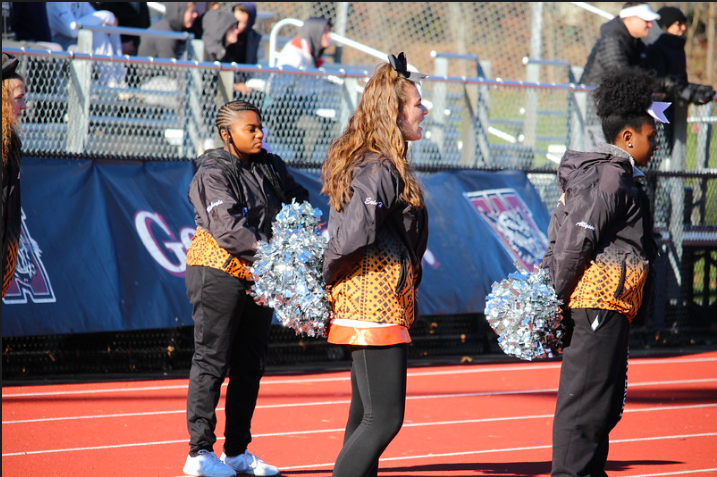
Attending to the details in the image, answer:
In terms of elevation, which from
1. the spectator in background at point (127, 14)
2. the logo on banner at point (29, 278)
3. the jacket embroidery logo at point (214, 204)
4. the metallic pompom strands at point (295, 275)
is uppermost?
the spectator in background at point (127, 14)

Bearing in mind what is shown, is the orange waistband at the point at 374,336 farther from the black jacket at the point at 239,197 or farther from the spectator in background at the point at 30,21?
the spectator in background at the point at 30,21

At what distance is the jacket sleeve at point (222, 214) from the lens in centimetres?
524

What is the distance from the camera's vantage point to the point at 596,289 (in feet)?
14.0

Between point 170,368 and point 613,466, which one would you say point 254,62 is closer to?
point 170,368

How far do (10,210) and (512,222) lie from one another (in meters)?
6.87

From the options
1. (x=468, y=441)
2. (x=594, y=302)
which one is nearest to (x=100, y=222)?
(x=468, y=441)

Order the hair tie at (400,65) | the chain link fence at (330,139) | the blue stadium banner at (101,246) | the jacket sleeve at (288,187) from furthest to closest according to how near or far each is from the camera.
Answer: the chain link fence at (330,139) → the blue stadium banner at (101,246) → the jacket sleeve at (288,187) → the hair tie at (400,65)

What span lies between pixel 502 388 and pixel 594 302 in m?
4.67

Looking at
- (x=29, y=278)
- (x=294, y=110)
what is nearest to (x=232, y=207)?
(x=29, y=278)

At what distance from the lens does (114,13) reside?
1232 cm

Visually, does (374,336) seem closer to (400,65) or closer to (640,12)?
(400,65)

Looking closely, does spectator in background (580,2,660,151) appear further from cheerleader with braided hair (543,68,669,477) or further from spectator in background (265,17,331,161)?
cheerleader with braided hair (543,68,669,477)

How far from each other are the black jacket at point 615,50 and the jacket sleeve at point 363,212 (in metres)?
7.33

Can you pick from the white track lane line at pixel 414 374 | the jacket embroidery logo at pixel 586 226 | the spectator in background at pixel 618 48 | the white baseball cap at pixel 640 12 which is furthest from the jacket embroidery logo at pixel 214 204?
the white baseball cap at pixel 640 12
